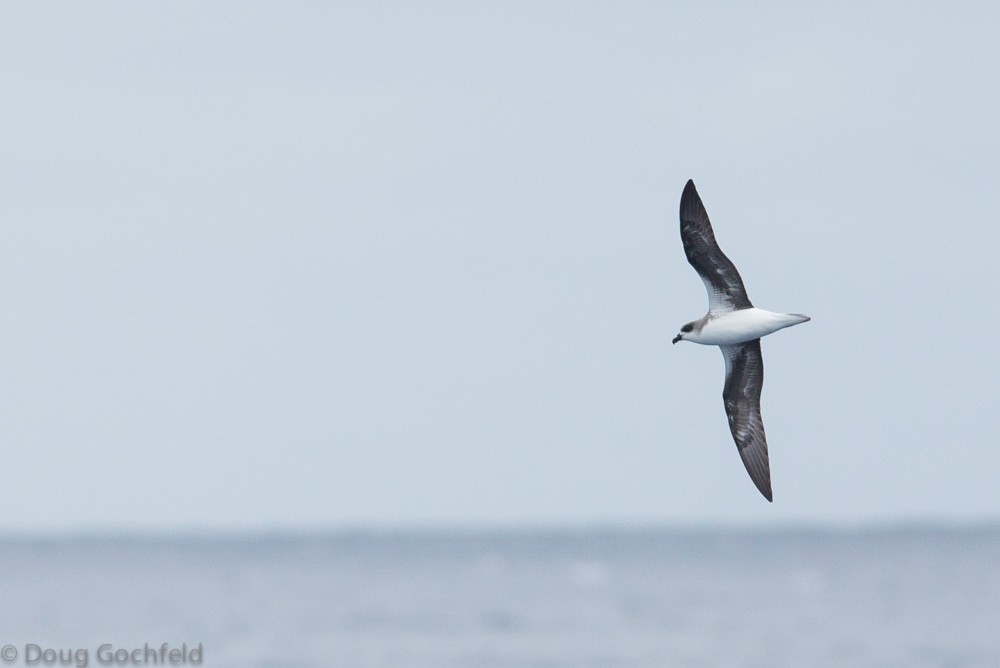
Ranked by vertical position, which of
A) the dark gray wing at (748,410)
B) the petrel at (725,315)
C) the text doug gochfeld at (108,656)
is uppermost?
the text doug gochfeld at (108,656)

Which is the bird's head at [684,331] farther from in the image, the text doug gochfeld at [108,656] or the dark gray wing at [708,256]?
the text doug gochfeld at [108,656]

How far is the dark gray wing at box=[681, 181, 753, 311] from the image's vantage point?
28.2 m

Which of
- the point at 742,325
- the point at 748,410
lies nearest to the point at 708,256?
the point at 742,325

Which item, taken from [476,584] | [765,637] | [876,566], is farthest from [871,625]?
[876,566]

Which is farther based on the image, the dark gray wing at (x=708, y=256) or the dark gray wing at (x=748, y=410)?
the dark gray wing at (x=748, y=410)

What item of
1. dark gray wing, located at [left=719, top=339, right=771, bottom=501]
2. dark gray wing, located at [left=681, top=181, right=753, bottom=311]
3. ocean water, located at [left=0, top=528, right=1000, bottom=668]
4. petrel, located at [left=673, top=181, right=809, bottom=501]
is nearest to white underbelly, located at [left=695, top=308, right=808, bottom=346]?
petrel, located at [left=673, top=181, right=809, bottom=501]

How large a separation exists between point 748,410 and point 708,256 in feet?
11.4

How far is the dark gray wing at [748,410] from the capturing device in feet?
98.6

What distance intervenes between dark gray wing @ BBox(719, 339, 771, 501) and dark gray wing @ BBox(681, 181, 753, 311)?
5.77ft

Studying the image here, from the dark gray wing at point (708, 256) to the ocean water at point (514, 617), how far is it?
137 feet

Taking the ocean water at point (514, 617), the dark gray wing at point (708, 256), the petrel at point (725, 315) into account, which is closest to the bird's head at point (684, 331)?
the petrel at point (725, 315)

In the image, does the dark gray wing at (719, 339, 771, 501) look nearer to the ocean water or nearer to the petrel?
the petrel

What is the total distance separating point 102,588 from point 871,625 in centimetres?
6635

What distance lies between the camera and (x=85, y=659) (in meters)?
73.4
